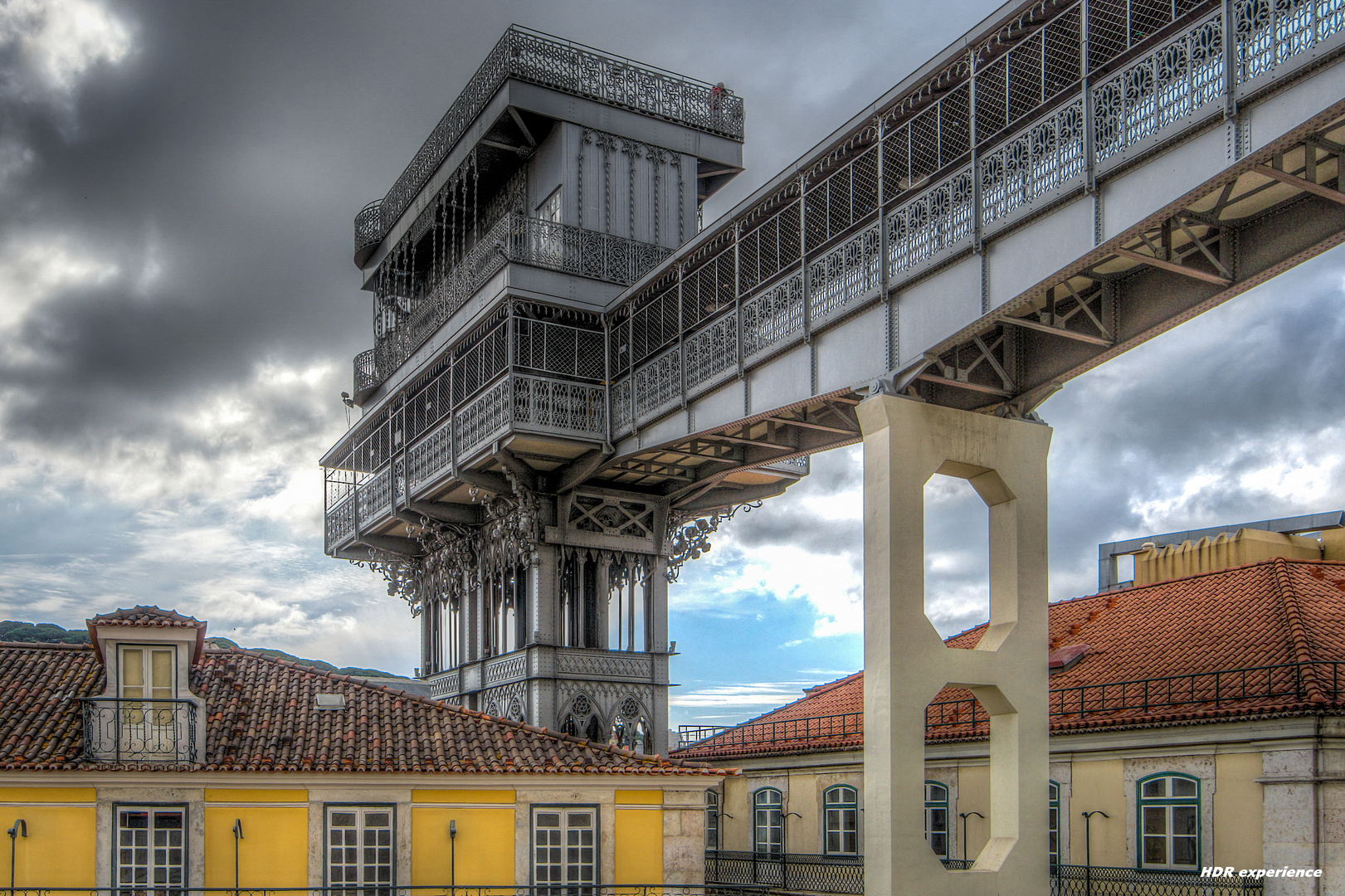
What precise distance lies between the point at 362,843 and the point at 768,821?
12.8m

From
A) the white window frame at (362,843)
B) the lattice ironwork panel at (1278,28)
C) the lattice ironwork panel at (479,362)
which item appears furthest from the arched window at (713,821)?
the lattice ironwork panel at (1278,28)

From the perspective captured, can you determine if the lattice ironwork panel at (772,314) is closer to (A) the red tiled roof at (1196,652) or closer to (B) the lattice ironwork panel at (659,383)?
(B) the lattice ironwork panel at (659,383)

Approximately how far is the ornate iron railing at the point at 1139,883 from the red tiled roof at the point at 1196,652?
7.82ft

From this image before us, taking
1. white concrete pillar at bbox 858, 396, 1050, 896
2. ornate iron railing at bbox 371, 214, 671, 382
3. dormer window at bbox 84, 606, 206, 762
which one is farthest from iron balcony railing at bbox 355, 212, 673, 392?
white concrete pillar at bbox 858, 396, 1050, 896

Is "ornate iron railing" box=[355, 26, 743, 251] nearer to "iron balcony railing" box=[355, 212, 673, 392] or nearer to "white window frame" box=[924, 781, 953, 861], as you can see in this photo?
"iron balcony railing" box=[355, 212, 673, 392]

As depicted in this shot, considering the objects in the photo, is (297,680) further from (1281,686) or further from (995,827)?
(1281,686)

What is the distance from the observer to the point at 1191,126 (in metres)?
16.2

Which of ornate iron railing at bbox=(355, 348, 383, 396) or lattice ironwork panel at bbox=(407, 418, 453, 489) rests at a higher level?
ornate iron railing at bbox=(355, 348, 383, 396)

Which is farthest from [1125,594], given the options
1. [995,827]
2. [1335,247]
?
[1335,247]

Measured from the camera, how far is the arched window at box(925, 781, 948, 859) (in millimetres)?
27375

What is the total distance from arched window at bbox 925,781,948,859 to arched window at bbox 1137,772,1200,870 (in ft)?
16.6

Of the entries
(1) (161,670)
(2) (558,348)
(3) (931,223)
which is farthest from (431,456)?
(3) (931,223)

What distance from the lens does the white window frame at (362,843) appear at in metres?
21.8

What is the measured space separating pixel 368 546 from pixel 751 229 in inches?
777
